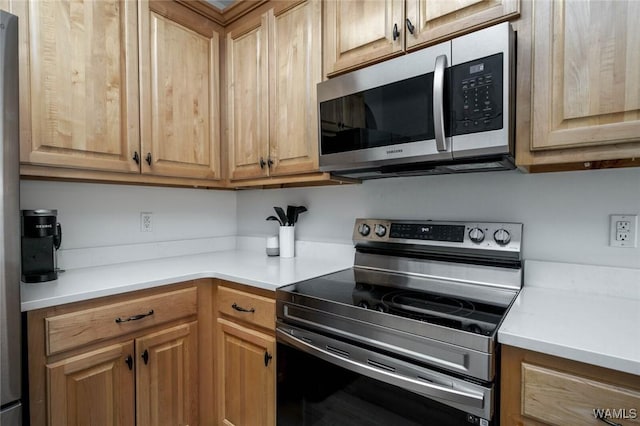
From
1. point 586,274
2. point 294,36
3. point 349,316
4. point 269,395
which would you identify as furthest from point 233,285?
point 586,274

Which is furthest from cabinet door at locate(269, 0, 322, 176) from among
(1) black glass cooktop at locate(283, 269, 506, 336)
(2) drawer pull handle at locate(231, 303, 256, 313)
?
(2) drawer pull handle at locate(231, 303, 256, 313)

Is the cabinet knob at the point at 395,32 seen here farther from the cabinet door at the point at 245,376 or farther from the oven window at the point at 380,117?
the cabinet door at the point at 245,376

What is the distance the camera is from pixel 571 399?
0.75 meters

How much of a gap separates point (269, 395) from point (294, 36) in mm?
1655

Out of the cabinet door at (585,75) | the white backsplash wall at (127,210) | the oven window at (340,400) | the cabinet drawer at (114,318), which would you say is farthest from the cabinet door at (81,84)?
the cabinet door at (585,75)

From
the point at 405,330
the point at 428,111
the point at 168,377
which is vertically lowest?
the point at 168,377

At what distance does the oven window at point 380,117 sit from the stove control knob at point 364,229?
1.43 feet

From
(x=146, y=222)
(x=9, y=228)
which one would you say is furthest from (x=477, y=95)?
(x=146, y=222)

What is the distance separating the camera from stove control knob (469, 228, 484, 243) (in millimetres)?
1335

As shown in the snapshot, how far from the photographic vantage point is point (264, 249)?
2236 millimetres

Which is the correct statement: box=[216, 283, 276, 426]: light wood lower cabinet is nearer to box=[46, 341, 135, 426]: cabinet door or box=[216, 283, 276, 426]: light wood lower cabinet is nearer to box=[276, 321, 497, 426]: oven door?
box=[276, 321, 497, 426]: oven door

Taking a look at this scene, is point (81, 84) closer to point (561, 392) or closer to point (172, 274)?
point (172, 274)

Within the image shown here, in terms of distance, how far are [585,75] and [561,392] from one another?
87 centimetres

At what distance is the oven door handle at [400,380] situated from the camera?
0.83 m
